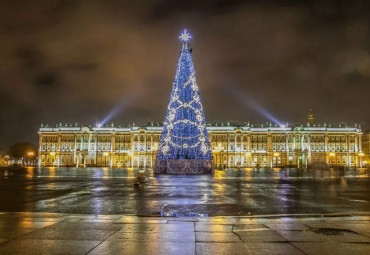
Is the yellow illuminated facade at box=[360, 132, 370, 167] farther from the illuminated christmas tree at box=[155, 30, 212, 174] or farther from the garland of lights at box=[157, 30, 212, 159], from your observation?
the garland of lights at box=[157, 30, 212, 159]

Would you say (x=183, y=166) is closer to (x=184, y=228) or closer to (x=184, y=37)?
(x=184, y=37)

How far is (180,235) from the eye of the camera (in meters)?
9.95

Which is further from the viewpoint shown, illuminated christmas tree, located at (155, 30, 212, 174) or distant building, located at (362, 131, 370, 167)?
distant building, located at (362, 131, 370, 167)

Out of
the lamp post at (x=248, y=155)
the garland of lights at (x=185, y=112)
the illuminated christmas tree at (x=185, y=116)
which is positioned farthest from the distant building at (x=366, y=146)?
the garland of lights at (x=185, y=112)

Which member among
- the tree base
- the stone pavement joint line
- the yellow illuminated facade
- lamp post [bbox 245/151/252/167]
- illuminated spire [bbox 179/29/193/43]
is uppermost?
illuminated spire [bbox 179/29/193/43]

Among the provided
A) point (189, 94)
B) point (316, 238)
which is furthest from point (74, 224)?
point (189, 94)

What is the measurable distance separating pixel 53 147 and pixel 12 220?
492 ft

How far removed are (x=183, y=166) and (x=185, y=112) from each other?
7063 millimetres

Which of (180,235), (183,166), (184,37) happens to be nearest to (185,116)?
(183,166)

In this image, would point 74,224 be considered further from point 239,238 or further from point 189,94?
point 189,94

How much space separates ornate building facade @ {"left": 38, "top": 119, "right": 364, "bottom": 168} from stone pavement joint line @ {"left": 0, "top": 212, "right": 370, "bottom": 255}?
5437 inches

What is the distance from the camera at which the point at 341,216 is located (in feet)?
44.4

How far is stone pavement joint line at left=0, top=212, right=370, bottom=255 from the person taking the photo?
848 cm

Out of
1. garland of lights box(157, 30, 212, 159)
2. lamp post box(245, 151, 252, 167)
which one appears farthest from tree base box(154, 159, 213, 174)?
lamp post box(245, 151, 252, 167)
